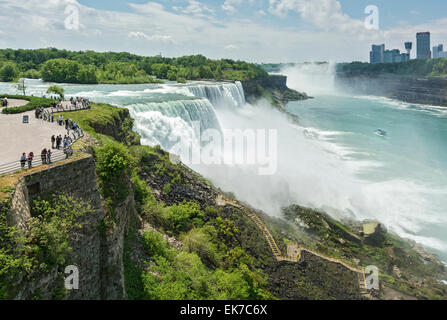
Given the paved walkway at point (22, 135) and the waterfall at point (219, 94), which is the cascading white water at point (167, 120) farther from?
the waterfall at point (219, 94)

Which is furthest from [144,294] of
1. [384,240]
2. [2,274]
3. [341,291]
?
[384,240]

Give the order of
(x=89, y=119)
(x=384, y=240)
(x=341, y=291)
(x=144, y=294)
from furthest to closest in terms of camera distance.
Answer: (x=384, y=240), (x=89, y=119), (x=341, y=291), (x=144, y=294)

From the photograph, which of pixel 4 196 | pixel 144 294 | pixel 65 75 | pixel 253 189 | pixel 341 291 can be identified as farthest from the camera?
pixel 65 75

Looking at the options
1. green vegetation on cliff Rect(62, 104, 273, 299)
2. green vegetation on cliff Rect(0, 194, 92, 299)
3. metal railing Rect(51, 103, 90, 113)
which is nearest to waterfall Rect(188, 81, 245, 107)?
metal railing Rect(51, 103, 90, 113)

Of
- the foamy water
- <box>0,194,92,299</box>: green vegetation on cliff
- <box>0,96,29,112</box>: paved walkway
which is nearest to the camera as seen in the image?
<box>0,194,92,299</box>: green vegetation on cliff

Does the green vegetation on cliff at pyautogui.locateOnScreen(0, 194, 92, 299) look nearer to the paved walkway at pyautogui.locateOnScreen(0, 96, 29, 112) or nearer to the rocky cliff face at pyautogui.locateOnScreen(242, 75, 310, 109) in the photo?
the paved walkway at pyautogui.locateOnScreen(0, 96, 29, 112)

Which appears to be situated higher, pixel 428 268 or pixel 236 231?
pixel 236 231
